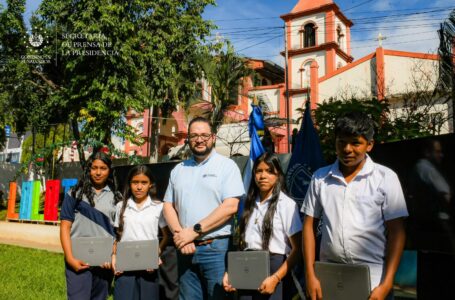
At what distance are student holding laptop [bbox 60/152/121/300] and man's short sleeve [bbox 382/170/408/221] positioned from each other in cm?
225

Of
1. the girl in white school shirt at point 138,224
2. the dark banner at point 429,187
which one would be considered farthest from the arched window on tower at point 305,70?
the girl in white school shirt at point 138,224

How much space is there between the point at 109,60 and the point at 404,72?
15.9 m

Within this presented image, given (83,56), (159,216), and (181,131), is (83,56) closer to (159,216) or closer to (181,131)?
(181,131)

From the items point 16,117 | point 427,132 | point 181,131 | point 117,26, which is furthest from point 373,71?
point 427,132

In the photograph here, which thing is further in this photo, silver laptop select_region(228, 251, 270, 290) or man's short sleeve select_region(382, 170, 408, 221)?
silver laptop select_region(228, 251, 270, 290)

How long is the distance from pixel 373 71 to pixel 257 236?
24909mm

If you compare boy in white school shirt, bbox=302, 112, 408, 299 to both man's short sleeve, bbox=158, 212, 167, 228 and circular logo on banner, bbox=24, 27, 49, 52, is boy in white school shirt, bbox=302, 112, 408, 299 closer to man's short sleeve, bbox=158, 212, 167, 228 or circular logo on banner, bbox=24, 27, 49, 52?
man's short sleeve, bbox=158, 212, 167, 228

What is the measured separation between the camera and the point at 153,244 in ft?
12.0

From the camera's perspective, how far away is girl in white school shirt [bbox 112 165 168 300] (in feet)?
12.4

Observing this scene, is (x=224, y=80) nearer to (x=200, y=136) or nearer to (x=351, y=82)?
(x=351, y=82)

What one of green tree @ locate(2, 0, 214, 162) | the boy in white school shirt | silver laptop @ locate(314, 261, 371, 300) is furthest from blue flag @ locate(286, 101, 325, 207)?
green tree @ locate(2, 0, 214, 162)

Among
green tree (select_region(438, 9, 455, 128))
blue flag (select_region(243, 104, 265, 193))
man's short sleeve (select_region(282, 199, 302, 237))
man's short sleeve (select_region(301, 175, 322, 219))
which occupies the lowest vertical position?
man's short sleeve (select_region(282, 199, 302, 237))

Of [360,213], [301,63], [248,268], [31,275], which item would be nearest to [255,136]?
[248,268]

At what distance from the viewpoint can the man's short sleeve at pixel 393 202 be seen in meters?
2.52
